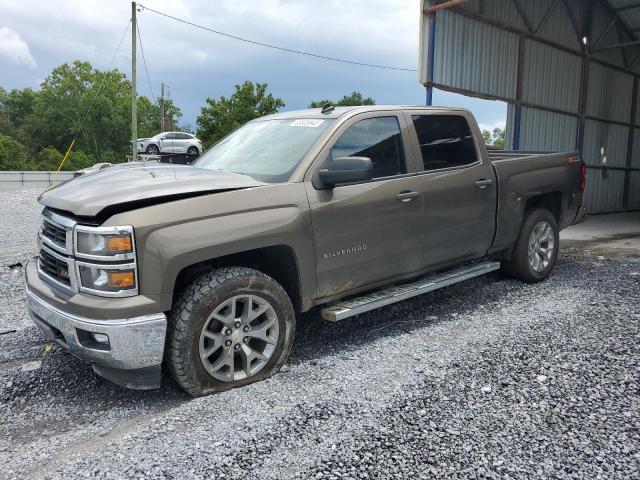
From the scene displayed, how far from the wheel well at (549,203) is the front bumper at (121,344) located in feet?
14.6

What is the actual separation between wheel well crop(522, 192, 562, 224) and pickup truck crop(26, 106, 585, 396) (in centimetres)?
94

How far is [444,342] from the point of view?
14.0ft

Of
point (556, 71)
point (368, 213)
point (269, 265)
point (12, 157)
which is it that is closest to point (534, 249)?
point (368, 213)

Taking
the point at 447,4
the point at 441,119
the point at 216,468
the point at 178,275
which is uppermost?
the point at 447,4

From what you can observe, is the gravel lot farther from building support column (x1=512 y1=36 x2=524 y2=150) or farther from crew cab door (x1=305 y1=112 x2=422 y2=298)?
building support column (x1=512 y1=36 x2=524 y2=150)

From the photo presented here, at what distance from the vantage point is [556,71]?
1455 centimetres

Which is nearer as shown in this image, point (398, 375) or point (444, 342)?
point (398, 375)

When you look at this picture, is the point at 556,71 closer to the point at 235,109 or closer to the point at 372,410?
the point at 372,410

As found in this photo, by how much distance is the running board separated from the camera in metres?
3.86

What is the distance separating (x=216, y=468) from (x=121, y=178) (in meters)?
1.93

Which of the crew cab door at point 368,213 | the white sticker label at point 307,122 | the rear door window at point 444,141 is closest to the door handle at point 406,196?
the crew cab door at point 368,213

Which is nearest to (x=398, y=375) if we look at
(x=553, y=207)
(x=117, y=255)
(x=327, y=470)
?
(x=327, y=470)

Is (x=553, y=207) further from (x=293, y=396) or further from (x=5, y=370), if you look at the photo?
(x=5, y=370)

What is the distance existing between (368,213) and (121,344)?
6.50ft
